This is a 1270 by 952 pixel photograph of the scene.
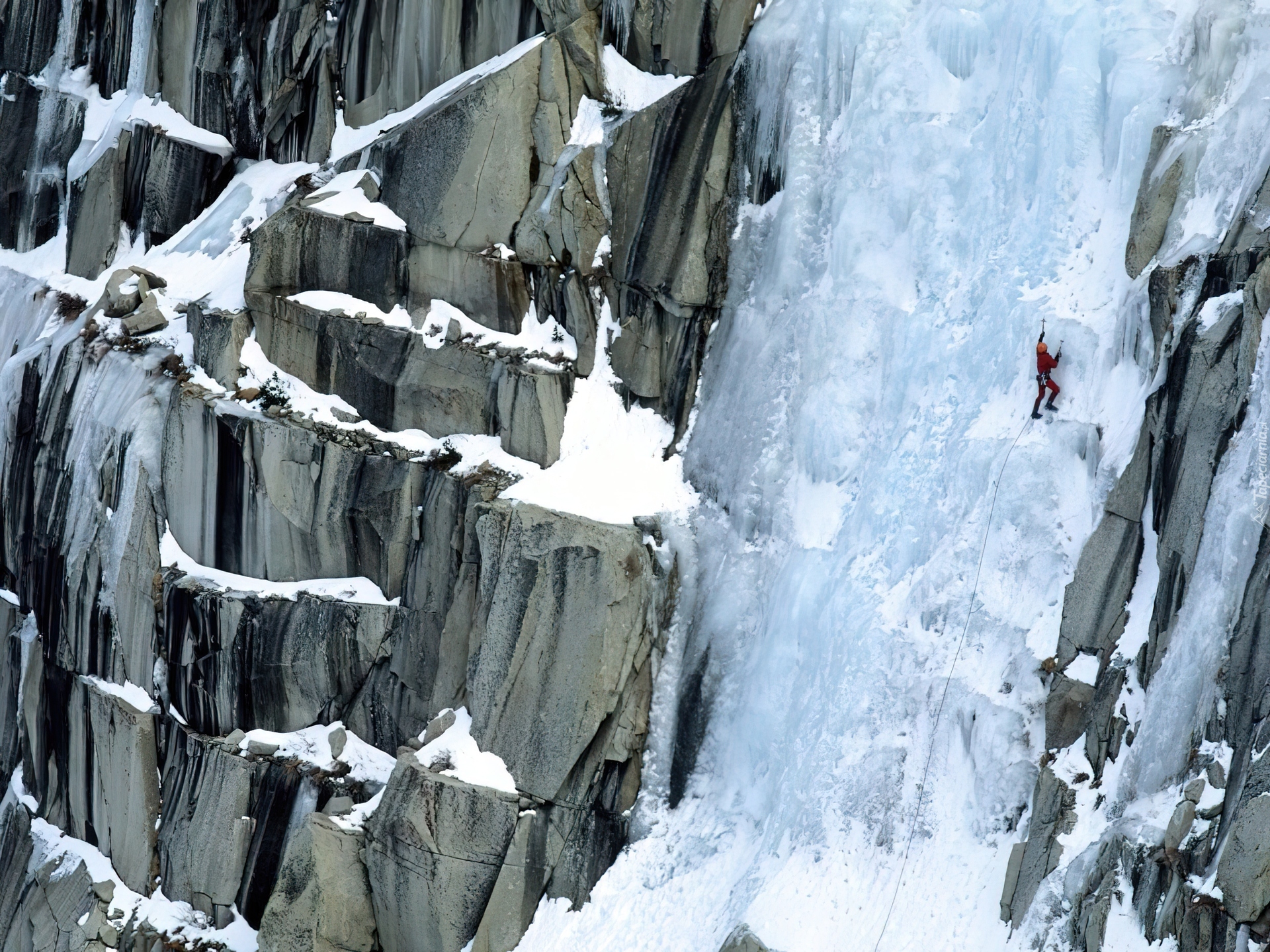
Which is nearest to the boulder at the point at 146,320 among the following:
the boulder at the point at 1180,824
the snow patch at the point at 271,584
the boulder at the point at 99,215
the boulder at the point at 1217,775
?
the boulder at the point at 99,215

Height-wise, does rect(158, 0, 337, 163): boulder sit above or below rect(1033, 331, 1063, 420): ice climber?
above

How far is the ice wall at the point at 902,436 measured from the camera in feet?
71.9

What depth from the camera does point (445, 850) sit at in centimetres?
2444

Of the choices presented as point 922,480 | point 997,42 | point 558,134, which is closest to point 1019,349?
point 922,480

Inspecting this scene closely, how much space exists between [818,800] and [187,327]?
14739mm

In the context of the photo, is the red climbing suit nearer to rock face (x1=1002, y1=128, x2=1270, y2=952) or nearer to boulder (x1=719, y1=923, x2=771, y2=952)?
rock face (x1=1002, y1=128, x2=1270, y2=952)

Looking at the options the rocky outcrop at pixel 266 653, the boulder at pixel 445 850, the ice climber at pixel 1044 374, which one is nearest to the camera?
the ice climber at pixel 1044 374

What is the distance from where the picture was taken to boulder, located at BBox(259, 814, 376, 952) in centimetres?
2502

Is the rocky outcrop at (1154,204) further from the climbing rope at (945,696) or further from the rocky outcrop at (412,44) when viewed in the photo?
the rocky outcrop at (412,44)

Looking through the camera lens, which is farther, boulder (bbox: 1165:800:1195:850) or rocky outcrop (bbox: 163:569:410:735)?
rocky outcrop (bbox: 163:569:410:735)

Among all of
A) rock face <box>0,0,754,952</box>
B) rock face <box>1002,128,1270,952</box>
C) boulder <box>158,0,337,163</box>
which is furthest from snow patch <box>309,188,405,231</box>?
rock face <box>1002,128,1270,952</box>

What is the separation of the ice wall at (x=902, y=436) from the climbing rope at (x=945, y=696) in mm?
67

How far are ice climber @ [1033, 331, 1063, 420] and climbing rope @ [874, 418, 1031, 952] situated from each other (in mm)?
348

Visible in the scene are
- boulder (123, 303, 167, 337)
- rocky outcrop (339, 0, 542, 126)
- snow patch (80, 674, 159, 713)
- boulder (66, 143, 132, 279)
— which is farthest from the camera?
boulder (66, 143, 132, 279)
